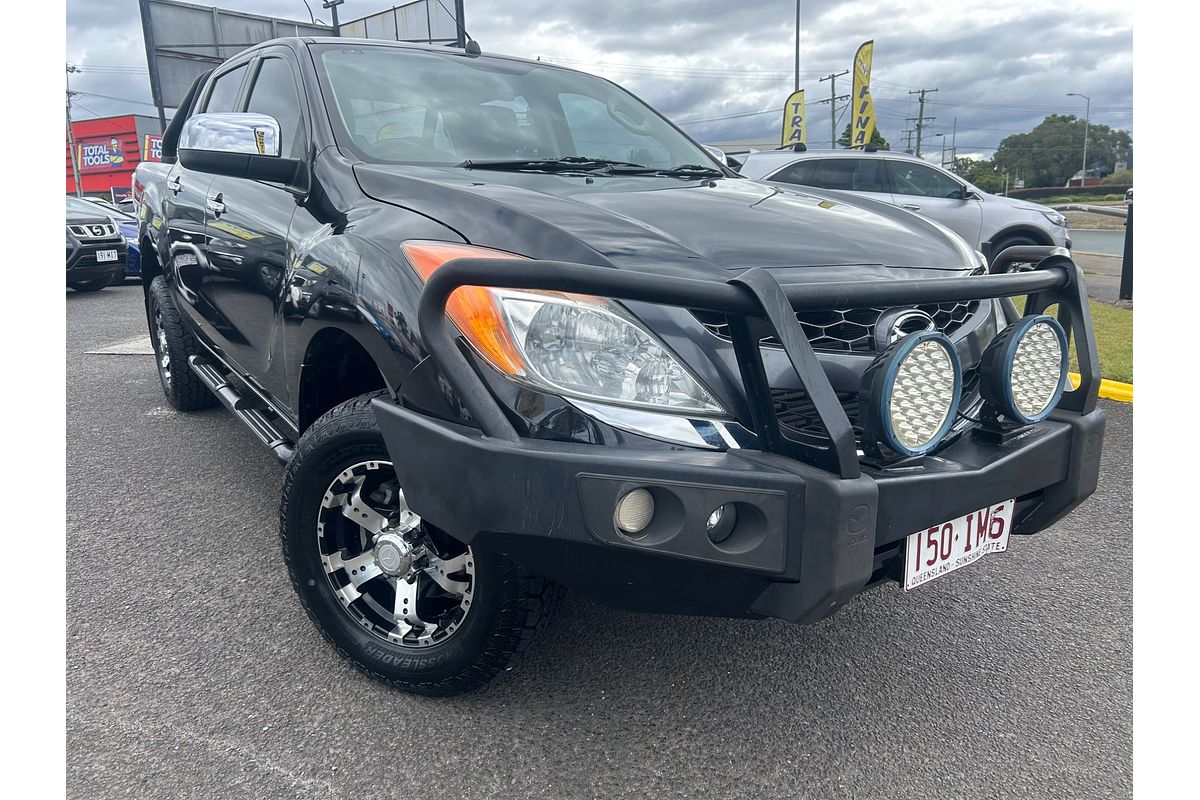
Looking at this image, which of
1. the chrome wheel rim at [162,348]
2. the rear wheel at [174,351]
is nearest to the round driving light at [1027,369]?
the rear wheel at [174,351]

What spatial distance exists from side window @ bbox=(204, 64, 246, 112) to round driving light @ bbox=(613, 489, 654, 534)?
285 centimetres

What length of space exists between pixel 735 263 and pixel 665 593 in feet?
2.45

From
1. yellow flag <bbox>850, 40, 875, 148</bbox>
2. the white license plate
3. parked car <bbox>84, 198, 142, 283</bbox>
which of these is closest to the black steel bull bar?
the white license plate

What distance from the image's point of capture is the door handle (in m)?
3.08

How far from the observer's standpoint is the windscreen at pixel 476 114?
262cm

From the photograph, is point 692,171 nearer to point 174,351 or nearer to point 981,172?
point 174,351

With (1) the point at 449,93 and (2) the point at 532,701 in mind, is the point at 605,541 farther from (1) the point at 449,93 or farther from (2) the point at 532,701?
(1) the point at 449,93

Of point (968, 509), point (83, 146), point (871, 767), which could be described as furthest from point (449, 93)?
point (83, 146)

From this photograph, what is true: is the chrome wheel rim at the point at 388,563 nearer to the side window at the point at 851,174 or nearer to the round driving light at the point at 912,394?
the round driving light at the point at 912,394

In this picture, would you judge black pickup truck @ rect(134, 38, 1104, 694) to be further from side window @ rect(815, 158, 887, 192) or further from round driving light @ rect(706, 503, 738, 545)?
side window @ rect(815, 158, 887, 192)

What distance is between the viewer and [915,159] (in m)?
9.12

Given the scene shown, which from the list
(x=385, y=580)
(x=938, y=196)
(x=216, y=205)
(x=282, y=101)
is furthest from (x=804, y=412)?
(x=938, y=196)

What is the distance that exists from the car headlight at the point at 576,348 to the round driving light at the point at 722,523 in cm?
19

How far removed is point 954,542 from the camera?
1842mm
